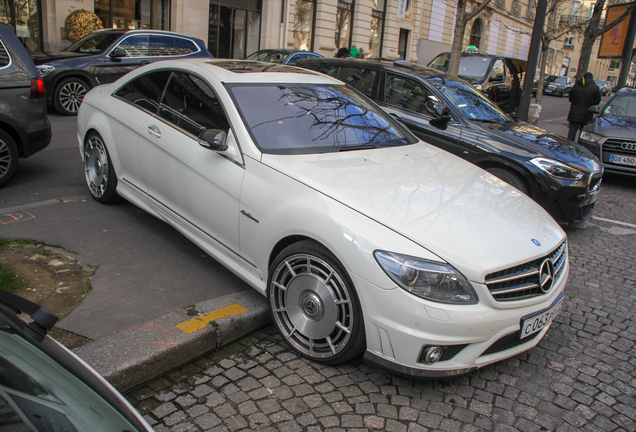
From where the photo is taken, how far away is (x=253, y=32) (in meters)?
23.1

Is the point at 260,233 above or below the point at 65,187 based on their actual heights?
above

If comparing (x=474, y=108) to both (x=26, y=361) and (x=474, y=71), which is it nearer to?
(x=26, y=361)

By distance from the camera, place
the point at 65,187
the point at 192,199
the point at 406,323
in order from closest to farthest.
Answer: the point at 406,323
the point at 192,199
the point at 65,187

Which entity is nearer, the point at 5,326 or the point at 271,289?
the point at 5,326

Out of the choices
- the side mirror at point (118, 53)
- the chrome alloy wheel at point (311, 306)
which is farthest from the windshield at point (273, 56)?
the chrome alloy wheel at point (311, 306)

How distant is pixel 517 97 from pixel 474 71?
4.82 ft

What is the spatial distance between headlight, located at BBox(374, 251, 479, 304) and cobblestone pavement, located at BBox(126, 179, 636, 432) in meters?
0.65

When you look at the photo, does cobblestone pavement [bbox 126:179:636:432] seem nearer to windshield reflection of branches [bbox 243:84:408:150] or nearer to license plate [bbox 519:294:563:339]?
license plate [bbox 519:294:563:339]

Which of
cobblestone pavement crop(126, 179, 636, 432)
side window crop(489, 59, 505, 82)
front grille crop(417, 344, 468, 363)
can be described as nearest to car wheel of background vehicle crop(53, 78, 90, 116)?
cobblestone pavement crop(126, 179, 636, 432)

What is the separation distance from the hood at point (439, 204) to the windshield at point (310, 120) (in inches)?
6.5

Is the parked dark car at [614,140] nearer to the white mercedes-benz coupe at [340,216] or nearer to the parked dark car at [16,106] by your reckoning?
the white mercedes-benz coupe at [340,216]

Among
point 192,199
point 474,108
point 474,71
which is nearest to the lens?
point 192,199

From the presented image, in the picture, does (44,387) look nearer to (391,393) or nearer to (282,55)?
(391,393)

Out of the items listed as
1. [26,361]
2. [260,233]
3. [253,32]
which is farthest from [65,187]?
[253,32]
